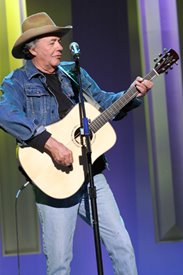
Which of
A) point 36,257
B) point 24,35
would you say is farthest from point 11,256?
point 24,35

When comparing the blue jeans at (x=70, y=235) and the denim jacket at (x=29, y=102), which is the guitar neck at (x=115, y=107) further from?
the blue jeans at (x=70, y=235)

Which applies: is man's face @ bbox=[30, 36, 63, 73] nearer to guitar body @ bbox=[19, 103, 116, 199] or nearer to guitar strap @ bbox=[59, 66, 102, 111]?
guitar strap @ bbox=[59, 66, 102, 111]

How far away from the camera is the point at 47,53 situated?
92.7 inches

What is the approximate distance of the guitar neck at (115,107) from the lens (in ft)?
7.56

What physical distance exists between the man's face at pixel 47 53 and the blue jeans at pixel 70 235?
1.95ft

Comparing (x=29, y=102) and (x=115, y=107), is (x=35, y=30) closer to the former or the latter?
(x=29, y=102)

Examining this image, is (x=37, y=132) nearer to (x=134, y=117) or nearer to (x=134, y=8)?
Answer: (x=134, y=117)

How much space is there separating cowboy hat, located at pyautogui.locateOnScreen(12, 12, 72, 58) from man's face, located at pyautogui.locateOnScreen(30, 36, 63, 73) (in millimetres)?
36

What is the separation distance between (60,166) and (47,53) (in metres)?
0.54

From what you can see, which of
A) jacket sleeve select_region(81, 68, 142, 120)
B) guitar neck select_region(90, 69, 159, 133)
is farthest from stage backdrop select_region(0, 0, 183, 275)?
guitar neck select_region(90, 69, 159, 133)

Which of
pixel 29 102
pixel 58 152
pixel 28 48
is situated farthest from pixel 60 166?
pixel 28 48

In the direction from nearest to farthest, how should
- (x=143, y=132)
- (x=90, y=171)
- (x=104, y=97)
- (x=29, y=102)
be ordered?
1. (x=90, y=171)
2. (x=29, y=102)
3. (x=104, y=97)
4. (x=143, y=132)

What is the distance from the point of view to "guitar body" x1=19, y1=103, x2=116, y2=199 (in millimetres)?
2201

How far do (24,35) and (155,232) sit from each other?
1638mm
